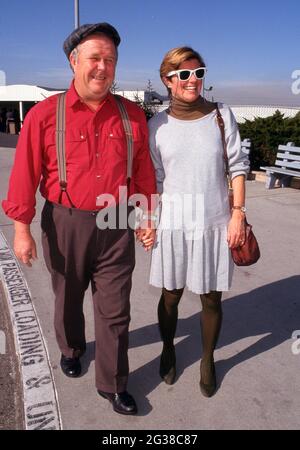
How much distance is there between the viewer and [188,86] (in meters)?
2.12

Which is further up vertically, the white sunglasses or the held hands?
the white sunglasses

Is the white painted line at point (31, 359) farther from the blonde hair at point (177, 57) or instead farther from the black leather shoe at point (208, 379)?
the blonde hair at point (177, 57)

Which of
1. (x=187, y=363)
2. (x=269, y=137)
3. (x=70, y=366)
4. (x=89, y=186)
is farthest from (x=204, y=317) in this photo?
(x=269, y=137)

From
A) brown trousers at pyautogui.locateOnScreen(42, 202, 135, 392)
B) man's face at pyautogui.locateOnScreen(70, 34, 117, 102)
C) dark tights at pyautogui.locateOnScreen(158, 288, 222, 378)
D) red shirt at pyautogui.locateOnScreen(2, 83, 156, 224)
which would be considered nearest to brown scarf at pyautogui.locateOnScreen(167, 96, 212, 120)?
red shirt at pyautogui.locateOnScreen(2, 83, 156, 224)

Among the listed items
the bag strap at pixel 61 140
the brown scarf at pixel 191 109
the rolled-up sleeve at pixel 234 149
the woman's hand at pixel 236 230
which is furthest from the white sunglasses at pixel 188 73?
the woman's hand at pixel 236 230

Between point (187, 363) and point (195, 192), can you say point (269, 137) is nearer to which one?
point (187, 363)

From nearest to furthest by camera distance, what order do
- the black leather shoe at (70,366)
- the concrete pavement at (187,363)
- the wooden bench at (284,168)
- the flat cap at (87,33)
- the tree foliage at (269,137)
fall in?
the flat cap at (87,33) < the concrete pavement at (187,363) < the black leather shoe at (70,366) < the wooden bench at (284,168) < the tree foliage at (269,137)

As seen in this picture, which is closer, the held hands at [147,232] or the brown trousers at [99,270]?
the brown trousers at [99,270]

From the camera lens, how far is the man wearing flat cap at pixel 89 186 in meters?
1.98

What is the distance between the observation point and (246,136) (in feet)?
32.9

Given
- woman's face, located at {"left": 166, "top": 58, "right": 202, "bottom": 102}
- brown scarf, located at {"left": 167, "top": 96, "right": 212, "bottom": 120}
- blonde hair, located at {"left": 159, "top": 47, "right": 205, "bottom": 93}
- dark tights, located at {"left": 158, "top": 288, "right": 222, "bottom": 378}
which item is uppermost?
blonde hair, located at {"left": 159, "top": 47, "right": 205, "bottom": 93}

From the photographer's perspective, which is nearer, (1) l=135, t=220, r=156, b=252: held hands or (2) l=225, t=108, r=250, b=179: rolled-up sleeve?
(2) l=225, t=108, r=250, b=179: rolled-up sleeve

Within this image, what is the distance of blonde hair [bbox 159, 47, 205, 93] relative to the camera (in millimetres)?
2100

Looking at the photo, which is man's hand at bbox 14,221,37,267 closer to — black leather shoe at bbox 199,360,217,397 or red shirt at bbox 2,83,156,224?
red shirt at bbox 2,83,156,224
